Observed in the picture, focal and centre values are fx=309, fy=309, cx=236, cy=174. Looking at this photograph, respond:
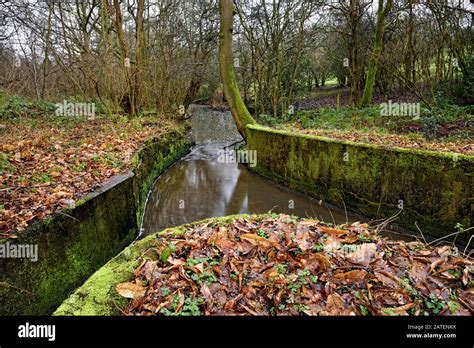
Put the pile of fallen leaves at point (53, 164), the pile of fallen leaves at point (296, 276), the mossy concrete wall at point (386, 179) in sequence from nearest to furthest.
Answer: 1. the pile of fallen leaves at point (296, 276)
2. the pile of fallen leaves at point (53, 164)
3. the mossy concrete wall at point (386, 179)

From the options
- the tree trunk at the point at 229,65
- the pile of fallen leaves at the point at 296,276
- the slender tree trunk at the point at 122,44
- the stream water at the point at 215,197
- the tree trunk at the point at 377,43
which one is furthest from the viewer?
the tree trunk at the point at 377,43

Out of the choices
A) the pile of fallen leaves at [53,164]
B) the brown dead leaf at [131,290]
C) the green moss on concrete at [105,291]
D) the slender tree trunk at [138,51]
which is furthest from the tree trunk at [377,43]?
the brown dead leaf at [131,290]

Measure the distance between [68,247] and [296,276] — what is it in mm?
3160

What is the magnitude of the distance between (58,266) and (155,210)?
13.1 ft

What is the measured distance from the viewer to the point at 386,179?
636cm

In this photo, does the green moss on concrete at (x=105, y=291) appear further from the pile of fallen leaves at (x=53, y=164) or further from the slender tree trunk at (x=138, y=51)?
the slender tree trunk at (x=138, y=51)

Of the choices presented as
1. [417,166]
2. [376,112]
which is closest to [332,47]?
[376,112]

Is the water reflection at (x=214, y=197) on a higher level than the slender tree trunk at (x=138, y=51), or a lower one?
lower

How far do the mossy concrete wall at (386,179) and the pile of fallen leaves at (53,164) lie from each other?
446 centimetres

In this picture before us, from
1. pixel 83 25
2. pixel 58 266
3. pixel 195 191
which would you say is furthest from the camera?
pixel 83 25

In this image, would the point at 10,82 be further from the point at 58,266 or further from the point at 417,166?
the point at 417,166

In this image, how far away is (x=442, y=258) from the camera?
2.68m

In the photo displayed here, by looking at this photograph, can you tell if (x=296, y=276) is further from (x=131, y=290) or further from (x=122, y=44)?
(x=122, y=44)

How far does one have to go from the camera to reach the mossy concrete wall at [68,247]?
10.9 ft
